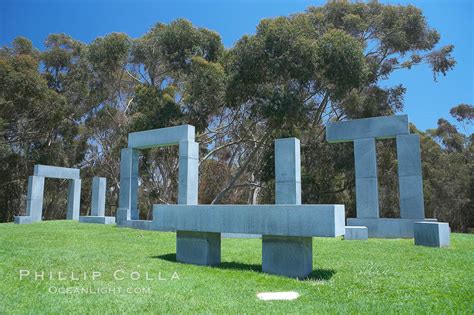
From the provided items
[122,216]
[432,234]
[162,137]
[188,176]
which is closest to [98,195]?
[122,216]

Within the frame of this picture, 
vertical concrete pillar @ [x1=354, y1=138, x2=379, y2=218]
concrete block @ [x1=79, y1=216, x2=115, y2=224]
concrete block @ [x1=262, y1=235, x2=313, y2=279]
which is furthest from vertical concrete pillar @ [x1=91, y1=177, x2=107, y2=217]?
concrete block @ [x1=262, y1=235, x2=313, y2=279]

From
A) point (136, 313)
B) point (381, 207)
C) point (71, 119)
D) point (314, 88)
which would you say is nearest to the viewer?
point (136, 313)

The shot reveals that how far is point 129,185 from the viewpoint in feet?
59.3

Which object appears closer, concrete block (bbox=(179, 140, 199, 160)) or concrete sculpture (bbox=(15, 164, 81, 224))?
concrete block (bbox=(179, 140, 199, 160))

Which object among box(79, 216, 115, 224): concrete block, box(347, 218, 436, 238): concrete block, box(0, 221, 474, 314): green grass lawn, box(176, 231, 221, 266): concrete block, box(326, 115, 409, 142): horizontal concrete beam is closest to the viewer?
box(0, 221, 474, 314): green grass lawn

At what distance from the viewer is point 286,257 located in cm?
779

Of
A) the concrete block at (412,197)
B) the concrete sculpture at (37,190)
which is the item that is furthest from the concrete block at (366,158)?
the concrete sculpture at (37,190)

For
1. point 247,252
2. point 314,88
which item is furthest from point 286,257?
point 314,88

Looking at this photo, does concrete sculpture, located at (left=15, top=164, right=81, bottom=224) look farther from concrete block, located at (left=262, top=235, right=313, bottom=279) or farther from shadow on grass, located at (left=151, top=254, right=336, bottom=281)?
concrete block, located at (left=262, top=235, right=313, bottom=279)

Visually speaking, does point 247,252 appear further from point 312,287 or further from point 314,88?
point 314,88

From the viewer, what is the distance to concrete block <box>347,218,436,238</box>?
1420 cm

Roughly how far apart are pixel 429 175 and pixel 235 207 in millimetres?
23660

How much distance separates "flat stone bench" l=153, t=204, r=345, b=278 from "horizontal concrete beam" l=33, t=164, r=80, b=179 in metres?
16.5

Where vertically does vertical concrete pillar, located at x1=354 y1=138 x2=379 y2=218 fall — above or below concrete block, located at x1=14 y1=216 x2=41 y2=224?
above
